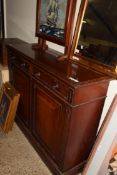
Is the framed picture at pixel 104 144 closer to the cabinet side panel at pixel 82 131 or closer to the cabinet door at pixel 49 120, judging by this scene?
the cabinet side panel at pixel 82 131

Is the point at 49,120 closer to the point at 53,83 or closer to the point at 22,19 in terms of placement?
the point at 53,83

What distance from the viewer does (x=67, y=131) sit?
137 cm

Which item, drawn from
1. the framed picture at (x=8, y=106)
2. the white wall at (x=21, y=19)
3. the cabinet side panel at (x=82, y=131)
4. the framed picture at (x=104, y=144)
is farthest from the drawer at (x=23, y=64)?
the framed picture at (x=104, y=144)

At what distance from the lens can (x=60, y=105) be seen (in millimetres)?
1386

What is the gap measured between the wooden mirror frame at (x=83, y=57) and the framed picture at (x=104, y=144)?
0.23 m

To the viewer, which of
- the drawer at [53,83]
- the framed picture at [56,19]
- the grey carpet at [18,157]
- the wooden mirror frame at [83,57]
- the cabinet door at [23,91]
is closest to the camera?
the drawer at [53,83]

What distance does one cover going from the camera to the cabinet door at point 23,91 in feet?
6.22

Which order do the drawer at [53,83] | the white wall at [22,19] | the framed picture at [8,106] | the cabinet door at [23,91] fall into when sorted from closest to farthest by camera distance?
1. the drawer at [53,83]
2. the cabinet door at [23,91]
3. the framed picture at [8,106]
4. the white wall at [22,19]

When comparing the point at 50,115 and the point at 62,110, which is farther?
the point at 50,115

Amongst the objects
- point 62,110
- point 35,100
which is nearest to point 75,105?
point 62,110

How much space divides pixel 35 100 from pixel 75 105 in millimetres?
602

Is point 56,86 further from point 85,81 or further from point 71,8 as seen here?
point 71,8

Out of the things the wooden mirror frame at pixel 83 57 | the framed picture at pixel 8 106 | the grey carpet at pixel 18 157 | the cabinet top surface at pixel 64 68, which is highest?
the wooden mirror frame at pixel 83 57

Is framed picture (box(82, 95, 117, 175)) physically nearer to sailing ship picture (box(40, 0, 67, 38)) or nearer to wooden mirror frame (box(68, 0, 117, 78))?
wooden mirror frame (box(68, 0, 117, 78))
